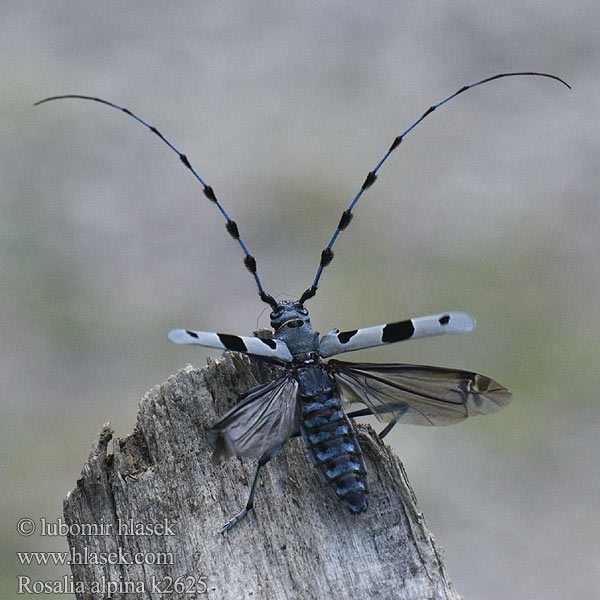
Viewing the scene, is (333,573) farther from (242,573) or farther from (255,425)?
(255,425)

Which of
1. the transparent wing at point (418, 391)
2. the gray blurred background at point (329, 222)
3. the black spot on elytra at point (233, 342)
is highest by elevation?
the gray blurred background at point (329, 222)

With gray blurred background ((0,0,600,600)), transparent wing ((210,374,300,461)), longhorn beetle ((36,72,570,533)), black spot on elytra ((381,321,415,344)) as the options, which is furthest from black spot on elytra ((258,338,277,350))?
gray blurred background ((0,0,600,600))

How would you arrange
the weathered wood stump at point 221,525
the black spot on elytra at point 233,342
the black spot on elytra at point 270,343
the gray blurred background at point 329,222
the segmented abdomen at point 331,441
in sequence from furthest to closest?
the gray blurred background at point 329,222, the black spot on elytra at point 270,343, the black spot on elytra at point 233,342, the segmented abdomen at point 331,441, the weathered wood stump at point 221,525

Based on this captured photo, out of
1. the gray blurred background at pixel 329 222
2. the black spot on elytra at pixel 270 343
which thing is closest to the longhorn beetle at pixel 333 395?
the black spot on elytra at pixel 270 343

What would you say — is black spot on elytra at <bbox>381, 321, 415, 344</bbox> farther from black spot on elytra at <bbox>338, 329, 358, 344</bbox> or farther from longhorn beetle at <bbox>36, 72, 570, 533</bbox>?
black spot on elytra at <bbox>338, 329, 358, 344</bbox>

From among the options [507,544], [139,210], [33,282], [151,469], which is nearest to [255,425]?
[151,469]

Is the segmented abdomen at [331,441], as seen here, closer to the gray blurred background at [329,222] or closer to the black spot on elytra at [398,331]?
the black spot on elytra at [398,331]

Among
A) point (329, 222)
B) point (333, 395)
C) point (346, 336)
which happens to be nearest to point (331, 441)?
point (333, 395)
